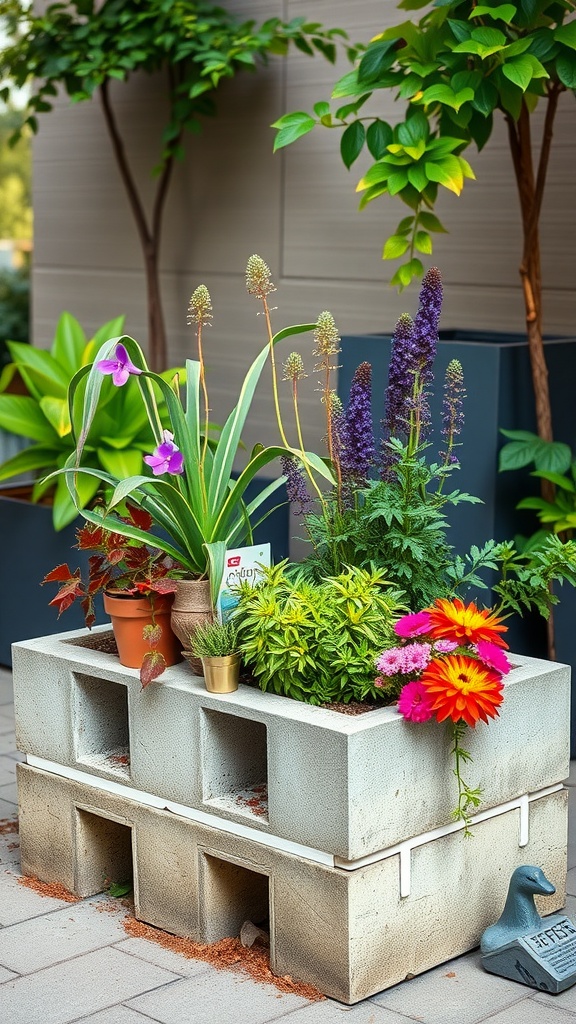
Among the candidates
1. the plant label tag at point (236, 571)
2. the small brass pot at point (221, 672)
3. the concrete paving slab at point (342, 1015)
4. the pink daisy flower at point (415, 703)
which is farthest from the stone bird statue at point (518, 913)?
the plant label tag at point (236, 571)

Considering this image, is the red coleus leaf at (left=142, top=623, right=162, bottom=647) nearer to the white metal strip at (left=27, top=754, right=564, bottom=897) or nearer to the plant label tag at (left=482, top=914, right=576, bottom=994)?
the white metal strip at (left=27, top=754, right=564, bottom=897)

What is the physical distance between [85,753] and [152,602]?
41 cm

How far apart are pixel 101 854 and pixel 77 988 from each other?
1.50 ft

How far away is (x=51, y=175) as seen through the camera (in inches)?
245

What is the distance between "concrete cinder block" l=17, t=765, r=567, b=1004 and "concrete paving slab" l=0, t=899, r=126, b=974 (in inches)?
3.0

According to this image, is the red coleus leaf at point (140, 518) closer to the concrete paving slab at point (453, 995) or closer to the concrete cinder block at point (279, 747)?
the concrete cinder block at point (279, 747)

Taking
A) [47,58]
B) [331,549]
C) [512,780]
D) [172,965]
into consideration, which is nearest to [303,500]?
[331,549]

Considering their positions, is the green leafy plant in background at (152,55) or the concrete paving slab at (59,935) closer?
the concrete paving slab at (59,935)

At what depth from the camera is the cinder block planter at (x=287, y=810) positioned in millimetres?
2502

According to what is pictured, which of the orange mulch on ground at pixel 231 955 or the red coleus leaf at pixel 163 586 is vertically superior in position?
the red coleus leaf at pixel 163 586

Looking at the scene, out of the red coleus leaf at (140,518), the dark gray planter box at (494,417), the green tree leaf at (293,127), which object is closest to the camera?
the red coleus leaf at (140,518)

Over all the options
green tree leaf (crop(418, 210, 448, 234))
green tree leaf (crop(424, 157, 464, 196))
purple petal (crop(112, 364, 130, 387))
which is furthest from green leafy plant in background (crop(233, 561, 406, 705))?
green tree leaf (crop(418, 210, 448, 234))

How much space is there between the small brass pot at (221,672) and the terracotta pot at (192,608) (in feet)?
0.31

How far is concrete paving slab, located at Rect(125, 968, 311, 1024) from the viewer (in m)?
2.49
